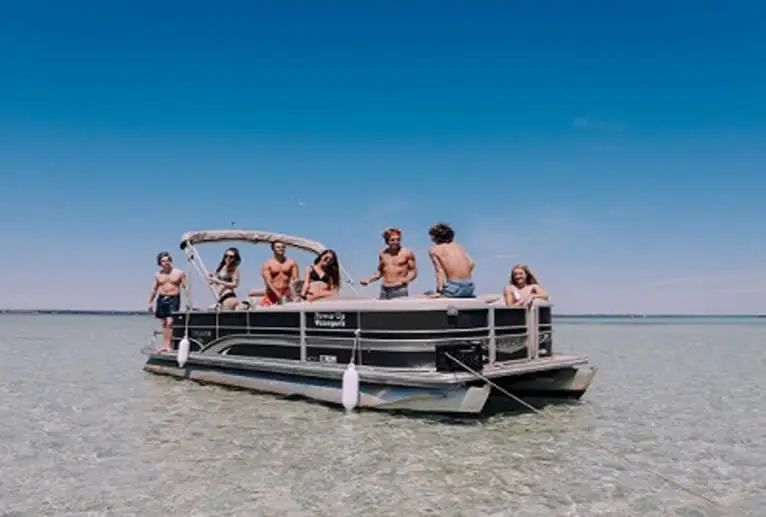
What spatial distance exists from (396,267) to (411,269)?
235 mm

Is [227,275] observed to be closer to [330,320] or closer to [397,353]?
[330,320]

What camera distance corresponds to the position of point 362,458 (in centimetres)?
557

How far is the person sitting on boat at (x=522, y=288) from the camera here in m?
8.48

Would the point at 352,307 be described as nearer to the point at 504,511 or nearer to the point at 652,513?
the point at 504,511

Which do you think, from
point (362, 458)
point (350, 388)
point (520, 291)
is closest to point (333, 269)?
point (350, 388)

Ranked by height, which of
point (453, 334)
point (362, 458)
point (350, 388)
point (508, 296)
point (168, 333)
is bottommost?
point (362, 458)

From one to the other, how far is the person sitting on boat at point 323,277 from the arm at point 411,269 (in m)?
1.24

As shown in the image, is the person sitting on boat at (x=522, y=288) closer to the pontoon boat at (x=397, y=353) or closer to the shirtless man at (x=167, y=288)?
the pontoon boat at (x=397, y=353)

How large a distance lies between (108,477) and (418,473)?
8.55ft

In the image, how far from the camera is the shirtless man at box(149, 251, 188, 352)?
1134 cm

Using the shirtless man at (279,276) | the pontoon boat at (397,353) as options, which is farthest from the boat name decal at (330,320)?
the shirtless man at (279,276)

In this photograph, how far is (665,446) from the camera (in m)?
6.29

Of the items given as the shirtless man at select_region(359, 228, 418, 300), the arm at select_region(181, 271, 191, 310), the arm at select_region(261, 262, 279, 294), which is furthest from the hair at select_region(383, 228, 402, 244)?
the arm at select_region(181, 271, 191, 310)

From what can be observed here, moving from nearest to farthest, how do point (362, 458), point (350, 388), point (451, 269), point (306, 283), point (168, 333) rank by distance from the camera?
1. point (362, 458)
2. point (350, 388)
3. point (451, 269)
4. point (306, 283)
5. point (168, 333)
